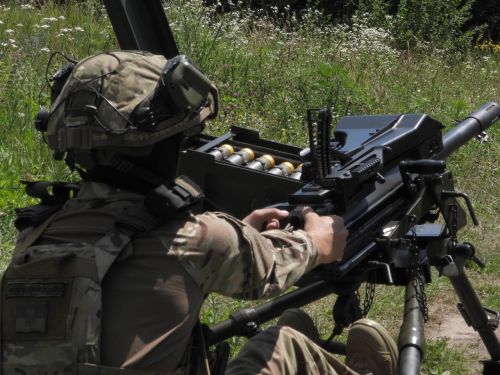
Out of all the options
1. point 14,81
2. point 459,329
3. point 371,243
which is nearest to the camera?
point 371,243

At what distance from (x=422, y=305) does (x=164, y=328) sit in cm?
122

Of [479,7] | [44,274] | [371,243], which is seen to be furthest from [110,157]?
[479,7]

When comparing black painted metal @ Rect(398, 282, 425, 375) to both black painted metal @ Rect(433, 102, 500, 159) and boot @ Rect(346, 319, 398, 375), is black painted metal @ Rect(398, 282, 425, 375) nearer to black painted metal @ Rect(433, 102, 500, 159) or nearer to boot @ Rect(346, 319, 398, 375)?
boot @ Rect(346, 319, 398, 375)

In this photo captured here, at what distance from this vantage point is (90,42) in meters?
7.53

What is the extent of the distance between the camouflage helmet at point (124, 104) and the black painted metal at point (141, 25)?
212 cm

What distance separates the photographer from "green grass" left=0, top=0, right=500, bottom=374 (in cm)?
527

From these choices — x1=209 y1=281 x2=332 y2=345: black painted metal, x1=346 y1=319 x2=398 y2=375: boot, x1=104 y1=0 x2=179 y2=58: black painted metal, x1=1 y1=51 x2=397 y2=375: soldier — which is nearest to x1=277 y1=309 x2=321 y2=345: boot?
→ x1=209 y1=281 x2=332 y2=345: black painted metal

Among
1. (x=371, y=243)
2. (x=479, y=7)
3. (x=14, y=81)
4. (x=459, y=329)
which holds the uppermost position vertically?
(x=371, y=243)

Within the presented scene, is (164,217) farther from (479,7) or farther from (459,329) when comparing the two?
(479,7)

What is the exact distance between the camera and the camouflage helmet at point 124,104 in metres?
2.33

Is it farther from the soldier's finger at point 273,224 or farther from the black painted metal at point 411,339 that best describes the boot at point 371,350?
the soldier's finger at point 273,224

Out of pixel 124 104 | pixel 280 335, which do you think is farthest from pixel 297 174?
pixel 124 104

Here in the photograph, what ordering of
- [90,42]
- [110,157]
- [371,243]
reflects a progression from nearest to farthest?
1. [110,157]
2. [371,243]
3. [90,42]

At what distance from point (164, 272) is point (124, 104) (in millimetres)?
457
